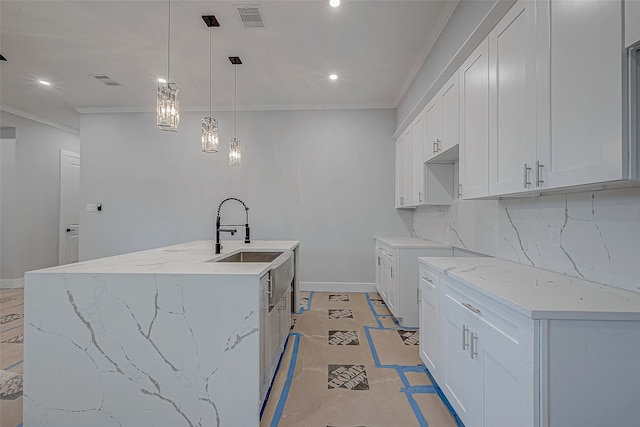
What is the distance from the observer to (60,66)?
3.44 m

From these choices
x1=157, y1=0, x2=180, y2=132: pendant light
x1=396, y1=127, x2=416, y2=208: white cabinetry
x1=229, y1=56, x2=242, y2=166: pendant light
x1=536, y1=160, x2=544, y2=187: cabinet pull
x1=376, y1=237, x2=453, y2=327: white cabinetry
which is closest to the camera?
x1=536, y1=160, x2=544, y2=187: cabinet pull

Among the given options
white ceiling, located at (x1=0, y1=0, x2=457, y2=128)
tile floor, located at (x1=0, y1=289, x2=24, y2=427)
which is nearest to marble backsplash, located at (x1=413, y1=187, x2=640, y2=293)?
white ceiling, located at (x1=0, y1=0, x2=457, y2=128)

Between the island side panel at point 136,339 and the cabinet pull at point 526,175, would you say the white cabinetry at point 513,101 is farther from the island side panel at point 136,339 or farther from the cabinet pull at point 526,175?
the island side panel at point 136,339

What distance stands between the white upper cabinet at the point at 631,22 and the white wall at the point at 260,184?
141 inches

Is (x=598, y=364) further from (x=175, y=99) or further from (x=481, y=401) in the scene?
(x=175, y=99)

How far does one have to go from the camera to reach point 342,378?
2.18 m

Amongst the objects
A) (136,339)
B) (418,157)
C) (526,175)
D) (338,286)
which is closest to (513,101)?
(526,175)

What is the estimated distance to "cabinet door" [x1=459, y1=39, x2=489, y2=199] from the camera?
6.12ft

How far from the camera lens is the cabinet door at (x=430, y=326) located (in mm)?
1936

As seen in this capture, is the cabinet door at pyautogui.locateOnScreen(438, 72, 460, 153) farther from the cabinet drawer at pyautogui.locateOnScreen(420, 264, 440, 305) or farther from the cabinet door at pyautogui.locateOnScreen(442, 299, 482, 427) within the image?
the cabinet door at pyautogui.locateOnScreen(442, 299, 482, 427)

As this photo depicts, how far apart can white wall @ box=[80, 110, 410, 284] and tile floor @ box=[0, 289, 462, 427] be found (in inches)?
57.5

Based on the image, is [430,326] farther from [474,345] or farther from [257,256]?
[257,256]

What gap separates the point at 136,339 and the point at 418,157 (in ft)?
9.67

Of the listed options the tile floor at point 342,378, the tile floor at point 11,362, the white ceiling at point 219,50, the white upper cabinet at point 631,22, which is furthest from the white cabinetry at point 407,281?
the tile floor at point 11,362
